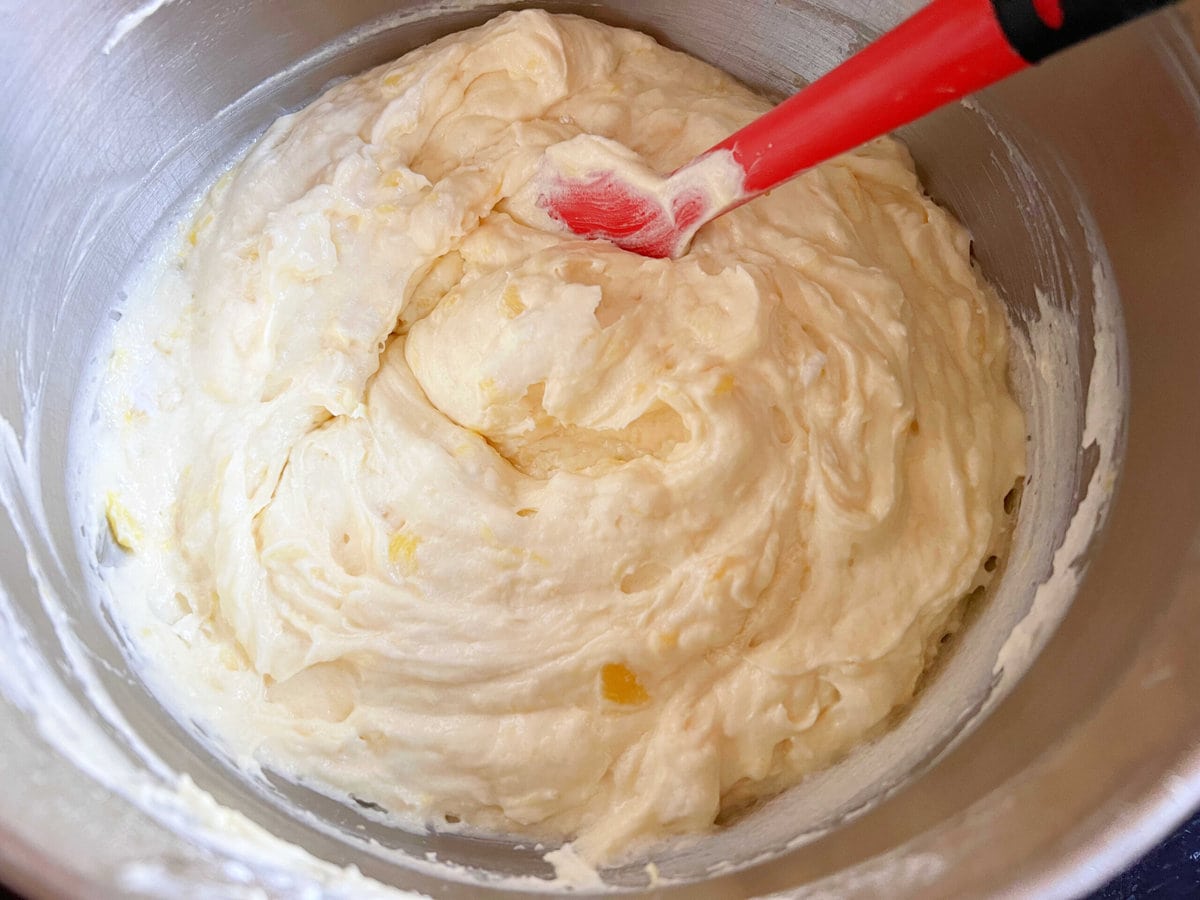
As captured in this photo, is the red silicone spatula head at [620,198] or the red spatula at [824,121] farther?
the red silicone spatula head at [620,198]

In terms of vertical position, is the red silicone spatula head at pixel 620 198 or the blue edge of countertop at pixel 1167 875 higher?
the red silicone spatula head at pixel 620 198

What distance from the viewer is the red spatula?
1.05 m

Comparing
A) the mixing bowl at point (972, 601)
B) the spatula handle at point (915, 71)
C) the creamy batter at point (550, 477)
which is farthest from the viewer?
the creamy batter at point (550, 477)

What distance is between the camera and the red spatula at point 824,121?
3.46 ft

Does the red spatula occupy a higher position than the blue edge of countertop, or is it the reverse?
the red spatula

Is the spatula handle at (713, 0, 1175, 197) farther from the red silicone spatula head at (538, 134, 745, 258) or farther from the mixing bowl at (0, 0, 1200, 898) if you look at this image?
the mixing bowl at (0, 0, 1200, 898)

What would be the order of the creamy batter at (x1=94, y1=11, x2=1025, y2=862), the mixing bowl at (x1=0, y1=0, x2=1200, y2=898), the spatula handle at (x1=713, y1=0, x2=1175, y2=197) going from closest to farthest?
the spatula handle at (x1=713, y1=0, x2=1175, y2=197), the mixing bowl at (x1=0, y1=0, x2=1200, y2=898), the creamy batter at (x1=94, y1=11, x2=1025, y2=862)

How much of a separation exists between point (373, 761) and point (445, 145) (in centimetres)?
141

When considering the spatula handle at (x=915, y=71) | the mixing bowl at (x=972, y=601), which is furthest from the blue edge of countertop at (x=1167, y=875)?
the spatula handle at (x=915, y=71)

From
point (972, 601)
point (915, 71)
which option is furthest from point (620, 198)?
point (972, 601)

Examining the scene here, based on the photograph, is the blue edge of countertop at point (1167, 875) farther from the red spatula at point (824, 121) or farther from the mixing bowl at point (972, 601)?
the red spatula at point (824, 121)

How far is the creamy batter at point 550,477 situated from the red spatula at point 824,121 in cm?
8

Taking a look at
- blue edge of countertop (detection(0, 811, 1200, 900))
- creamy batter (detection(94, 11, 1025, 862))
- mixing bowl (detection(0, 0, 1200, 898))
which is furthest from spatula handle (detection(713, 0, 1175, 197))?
blue edge of countertop (detection(0, 811, 1200, 900))

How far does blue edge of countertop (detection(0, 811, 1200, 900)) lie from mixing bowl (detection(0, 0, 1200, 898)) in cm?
51
